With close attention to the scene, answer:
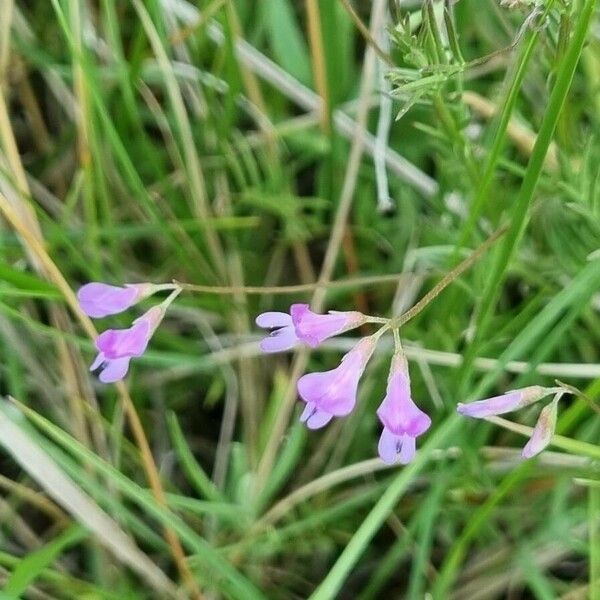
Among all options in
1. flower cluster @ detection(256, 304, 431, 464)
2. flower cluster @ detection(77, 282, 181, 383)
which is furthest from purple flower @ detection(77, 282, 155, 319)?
flower cluster @ detection(256, 304, 431, 464)

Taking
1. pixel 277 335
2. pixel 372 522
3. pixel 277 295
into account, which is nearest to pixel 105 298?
pixel 277 335

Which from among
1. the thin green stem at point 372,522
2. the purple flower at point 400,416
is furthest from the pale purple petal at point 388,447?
the thin green stem at point 372,522

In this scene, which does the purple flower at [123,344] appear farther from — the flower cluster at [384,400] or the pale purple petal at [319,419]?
the pale purple petal at [319,419]

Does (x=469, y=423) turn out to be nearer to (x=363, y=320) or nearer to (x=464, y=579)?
(x=464, y=579)

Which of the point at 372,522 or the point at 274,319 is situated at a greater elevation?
the point at 274,319

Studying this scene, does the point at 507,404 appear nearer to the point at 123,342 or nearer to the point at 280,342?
the point at 280,342
